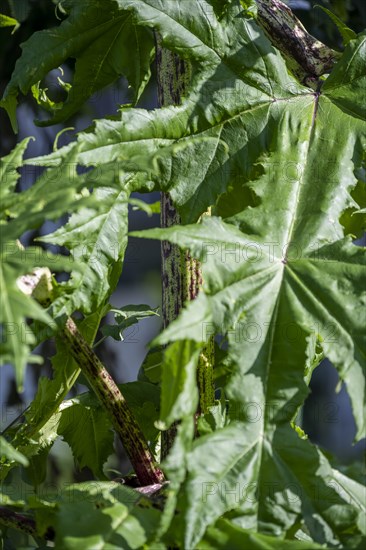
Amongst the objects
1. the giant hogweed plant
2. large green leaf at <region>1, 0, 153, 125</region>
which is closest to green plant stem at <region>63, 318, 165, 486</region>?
the giant hogweed plant

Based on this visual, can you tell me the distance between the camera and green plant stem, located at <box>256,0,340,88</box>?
2.72ft

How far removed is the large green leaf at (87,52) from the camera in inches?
32.4

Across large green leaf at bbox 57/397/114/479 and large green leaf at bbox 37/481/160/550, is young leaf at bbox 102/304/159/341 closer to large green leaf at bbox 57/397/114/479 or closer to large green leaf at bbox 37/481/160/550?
large green leaf at bbox 57/397/114/479

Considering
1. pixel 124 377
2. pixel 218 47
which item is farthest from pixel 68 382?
pixel 124 377

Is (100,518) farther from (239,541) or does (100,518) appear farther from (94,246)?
(94,246)

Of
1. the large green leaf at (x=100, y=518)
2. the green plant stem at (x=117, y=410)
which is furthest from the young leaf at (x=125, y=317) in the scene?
the large green leaf at (x=100, y=518)

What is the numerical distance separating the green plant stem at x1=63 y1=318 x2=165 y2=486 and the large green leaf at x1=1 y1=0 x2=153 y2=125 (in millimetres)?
277

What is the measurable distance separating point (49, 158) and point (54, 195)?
0.34 feet

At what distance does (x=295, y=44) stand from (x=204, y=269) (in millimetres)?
331

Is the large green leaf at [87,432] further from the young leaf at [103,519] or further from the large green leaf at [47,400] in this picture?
the young leaf at [103,519]

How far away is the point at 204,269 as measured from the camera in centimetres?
63

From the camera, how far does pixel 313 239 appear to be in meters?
0.70

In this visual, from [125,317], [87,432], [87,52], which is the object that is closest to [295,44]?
[87,52]

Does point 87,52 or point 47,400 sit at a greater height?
point 87,52
